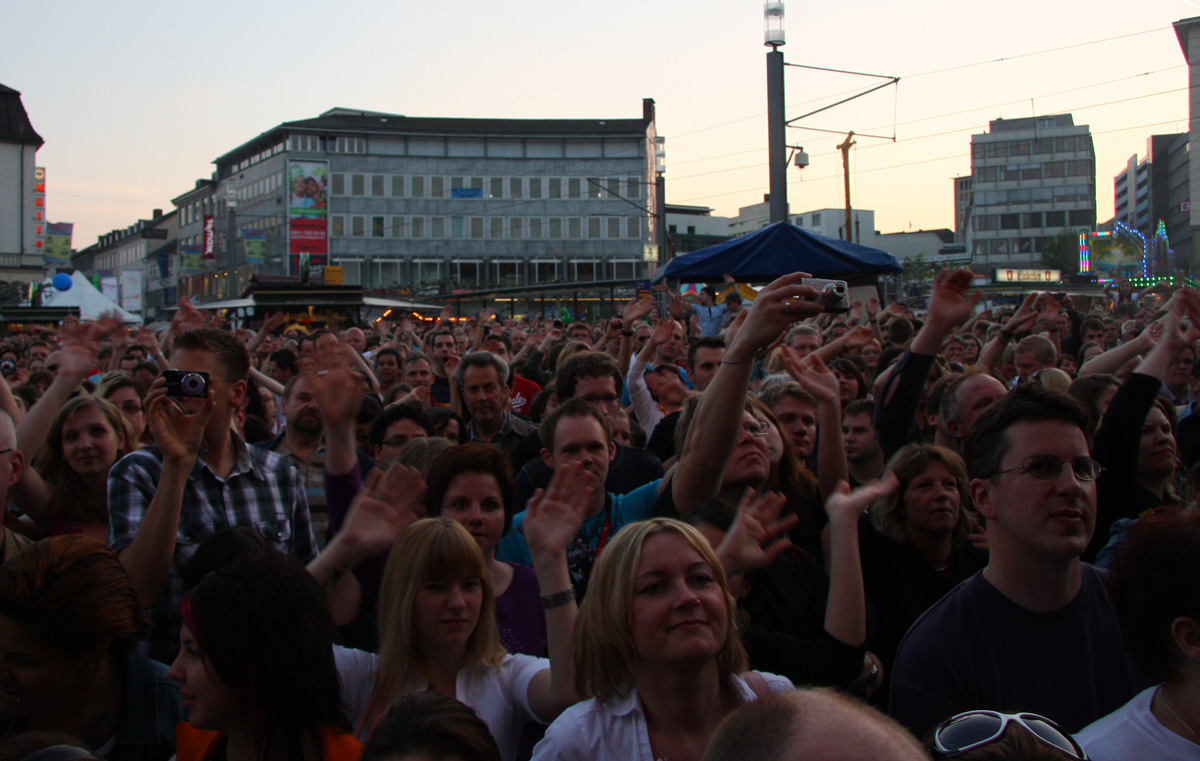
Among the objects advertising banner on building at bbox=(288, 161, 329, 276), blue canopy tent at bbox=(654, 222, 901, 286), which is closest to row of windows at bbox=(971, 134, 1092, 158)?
advertising banner on building at bbox=(288, 161, 329, 276)

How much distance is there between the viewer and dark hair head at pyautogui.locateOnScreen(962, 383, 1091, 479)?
276cm

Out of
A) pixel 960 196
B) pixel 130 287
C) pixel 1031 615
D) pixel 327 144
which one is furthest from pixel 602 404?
pixel 960 196

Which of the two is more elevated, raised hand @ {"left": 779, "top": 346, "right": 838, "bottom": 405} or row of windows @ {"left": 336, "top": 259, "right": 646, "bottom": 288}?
row of windows @ {"left": 336, "top": 259, "right": 646, "bottom": 288}

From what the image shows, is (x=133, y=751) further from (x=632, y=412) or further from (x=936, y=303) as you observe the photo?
(x=632, y=412)

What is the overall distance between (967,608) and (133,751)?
236cm

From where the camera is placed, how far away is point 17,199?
235 ft

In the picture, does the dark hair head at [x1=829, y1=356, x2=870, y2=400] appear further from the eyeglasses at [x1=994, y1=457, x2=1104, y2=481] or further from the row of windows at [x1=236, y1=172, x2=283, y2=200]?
the row of windows at [x1=236, y1=172, x2=283, y2=200]

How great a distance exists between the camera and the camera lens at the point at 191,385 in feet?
10.9

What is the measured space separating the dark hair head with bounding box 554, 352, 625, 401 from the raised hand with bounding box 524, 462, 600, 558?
103 inches

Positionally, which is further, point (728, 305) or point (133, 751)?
point (728, 305)

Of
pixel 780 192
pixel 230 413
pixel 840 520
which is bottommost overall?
pixel 840 520

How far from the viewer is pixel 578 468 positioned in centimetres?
298

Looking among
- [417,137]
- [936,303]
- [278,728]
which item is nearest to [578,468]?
[278,728]

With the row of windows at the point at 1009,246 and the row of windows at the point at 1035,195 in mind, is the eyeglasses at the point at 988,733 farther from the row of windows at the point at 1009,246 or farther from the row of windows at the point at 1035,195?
the row of windows at the point at 1009,246
